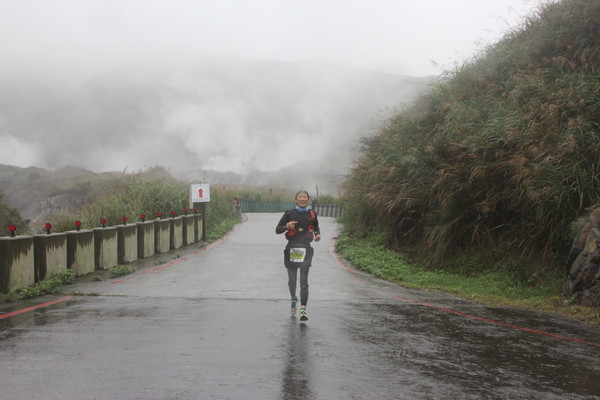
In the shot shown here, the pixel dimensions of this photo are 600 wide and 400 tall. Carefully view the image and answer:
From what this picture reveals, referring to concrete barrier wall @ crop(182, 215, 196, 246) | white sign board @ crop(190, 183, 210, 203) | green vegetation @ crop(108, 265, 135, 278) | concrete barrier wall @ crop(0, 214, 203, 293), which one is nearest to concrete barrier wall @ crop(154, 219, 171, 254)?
concrete barrier wall @ crop(0, 214, 203, 293)

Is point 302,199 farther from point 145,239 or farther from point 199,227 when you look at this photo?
point 199,227

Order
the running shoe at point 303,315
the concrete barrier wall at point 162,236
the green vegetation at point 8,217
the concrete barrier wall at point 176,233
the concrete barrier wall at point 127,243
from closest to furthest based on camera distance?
the running shoe at point 303,315 < the concrete barrier wall at point 127,243 < the concrete barrier wall at point 162,236 < the concrete barrier wall at point 176,233 < the green vegetation at point 8,217

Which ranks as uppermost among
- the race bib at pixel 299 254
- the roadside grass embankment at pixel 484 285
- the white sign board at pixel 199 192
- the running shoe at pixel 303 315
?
the white sign board at pixel 199 192

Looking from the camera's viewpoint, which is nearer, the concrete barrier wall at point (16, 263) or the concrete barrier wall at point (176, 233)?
the concrete barrier wall at point (16, 263)

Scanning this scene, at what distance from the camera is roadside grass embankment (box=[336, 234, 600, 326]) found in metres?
9.88

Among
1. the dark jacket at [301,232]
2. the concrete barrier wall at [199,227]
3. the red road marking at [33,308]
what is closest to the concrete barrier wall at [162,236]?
the concrete barrier wall at [199,227]

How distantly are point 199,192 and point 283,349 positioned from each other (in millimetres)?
17714

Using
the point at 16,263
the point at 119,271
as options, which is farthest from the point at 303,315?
the point at 119,271

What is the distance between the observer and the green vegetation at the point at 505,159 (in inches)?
475

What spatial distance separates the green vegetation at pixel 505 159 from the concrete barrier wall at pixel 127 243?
6.84 m

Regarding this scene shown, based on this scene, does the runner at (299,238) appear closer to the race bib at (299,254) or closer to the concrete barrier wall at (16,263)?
the race bib at (299,254)

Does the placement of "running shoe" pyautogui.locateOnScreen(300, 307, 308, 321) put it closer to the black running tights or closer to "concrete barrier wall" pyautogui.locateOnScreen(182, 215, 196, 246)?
the black running tights

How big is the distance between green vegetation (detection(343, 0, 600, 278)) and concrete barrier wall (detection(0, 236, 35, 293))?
7.76 m

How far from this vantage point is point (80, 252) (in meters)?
13.3
